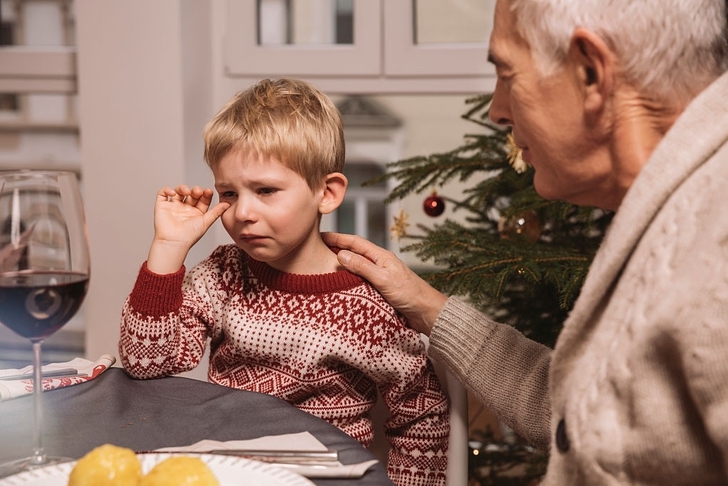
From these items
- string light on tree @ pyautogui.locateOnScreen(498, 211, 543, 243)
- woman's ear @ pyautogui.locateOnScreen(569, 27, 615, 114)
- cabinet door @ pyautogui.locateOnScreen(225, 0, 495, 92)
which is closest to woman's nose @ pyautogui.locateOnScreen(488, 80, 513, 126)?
woman's ear @ pyautogui.locateOnScreen(569, 27, 615, 114)

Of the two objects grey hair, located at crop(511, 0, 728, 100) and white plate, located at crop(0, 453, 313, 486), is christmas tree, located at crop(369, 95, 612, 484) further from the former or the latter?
white plate, located at crop(0, 453, 313, 486)

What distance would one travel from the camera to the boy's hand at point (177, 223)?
4.21 ft

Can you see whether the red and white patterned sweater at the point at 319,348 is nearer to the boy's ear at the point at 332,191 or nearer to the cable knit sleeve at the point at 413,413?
the cable knit sleeve at the point at 413,413

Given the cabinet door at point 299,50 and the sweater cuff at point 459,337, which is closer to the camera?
the sweater cuff at point 459,337

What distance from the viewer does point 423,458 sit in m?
1.43

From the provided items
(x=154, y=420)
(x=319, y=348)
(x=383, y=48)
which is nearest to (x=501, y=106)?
(x=319, y=348)

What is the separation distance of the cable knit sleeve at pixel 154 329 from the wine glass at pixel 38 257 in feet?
1.35

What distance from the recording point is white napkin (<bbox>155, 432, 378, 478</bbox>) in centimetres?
79

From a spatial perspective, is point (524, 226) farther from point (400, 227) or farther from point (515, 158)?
point (400, 227)

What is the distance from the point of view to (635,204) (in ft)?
2.70

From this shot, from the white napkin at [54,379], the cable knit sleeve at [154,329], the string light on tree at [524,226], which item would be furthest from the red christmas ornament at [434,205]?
the white napkin at [54,379]

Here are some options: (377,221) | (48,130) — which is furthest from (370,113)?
(48,130)

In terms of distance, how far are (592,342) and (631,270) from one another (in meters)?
0.08

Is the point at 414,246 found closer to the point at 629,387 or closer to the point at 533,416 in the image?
the point at 533,416
